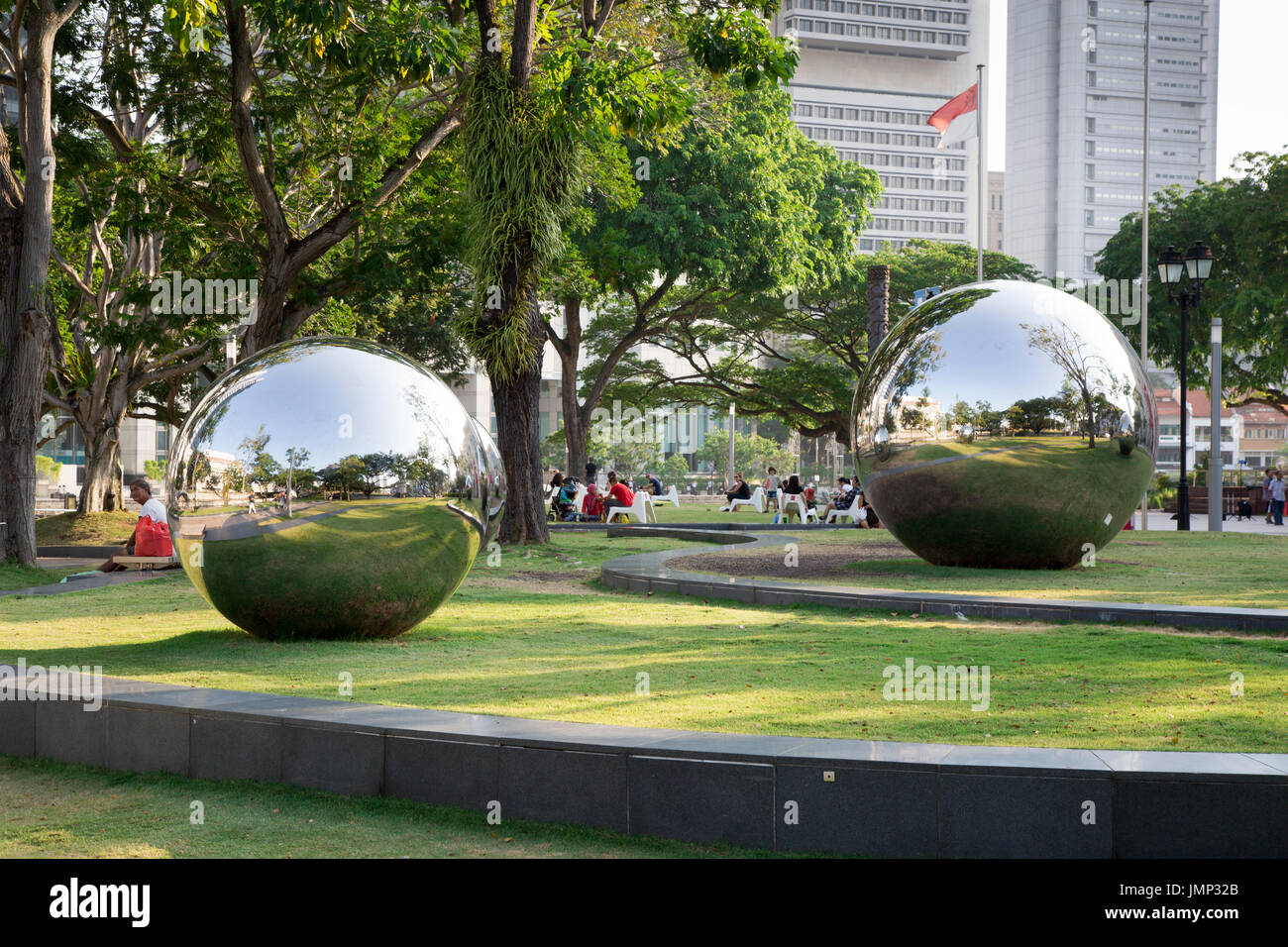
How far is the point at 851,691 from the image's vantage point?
24.5ft

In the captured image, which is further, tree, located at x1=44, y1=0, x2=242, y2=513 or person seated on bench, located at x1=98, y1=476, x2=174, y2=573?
tree, located at x1=44, y1=0, x2=242, y2=513

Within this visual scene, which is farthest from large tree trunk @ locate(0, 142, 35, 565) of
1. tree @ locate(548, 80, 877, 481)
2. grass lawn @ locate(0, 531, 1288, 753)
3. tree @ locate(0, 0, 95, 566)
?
tree @ locate(548, 80, 877, 481)

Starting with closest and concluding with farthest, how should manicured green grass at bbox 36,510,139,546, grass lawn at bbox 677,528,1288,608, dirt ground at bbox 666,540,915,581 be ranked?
grass lawn at bbox 677,528,1288,608 < dirt ground at bbox 666,540,915,581 < manicured green grass at bbox 36,510,139,546

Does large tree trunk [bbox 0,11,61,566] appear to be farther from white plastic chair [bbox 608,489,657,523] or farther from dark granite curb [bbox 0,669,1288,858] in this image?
white plastic chair [bbox 608,489,657,523]

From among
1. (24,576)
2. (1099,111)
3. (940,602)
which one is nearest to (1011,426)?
(940,602)

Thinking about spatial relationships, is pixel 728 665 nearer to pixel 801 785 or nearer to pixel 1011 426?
pixel 801 785

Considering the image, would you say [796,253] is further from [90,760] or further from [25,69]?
[90,760]

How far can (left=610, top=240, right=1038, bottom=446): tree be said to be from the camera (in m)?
44.6

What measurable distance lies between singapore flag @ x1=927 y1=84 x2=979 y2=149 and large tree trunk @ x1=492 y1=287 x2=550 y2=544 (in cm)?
1975

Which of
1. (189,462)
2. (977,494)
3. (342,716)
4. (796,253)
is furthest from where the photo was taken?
(796,253)

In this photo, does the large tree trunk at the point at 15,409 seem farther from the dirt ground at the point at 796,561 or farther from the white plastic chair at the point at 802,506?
the white plastic chair at the point at 802,506

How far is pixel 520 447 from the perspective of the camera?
20000 mm

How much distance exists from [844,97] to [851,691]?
549 feet

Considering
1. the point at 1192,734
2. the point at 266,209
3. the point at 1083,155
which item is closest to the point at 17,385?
the point at 266,209
